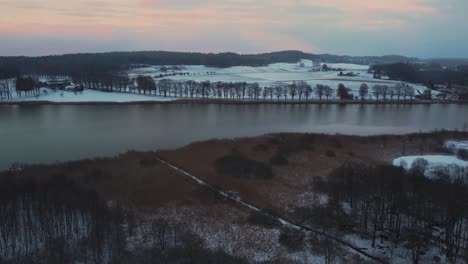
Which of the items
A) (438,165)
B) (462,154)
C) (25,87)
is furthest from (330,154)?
(25,87)

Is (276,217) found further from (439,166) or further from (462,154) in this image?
(462,154)

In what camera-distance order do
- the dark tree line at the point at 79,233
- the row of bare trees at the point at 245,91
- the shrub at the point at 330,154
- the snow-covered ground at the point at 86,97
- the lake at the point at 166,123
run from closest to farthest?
the dark tree line at the point at 79,233 < the shrub at the point at 330,154 < the lake at the point at 166,123 < the snow-covered ground at the point at 86,97 < the row of bare trees at the point at 245,91

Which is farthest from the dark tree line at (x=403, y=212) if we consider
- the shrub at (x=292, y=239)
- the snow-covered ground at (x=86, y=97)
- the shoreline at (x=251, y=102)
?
the snow-covered ground at (x=86, y=97)

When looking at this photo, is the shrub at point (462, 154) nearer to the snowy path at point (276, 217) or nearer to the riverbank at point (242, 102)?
the snowy path at point (276, 217)

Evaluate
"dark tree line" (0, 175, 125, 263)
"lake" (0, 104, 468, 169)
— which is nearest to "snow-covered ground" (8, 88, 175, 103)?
"lake" (0, 104, 468, 169)

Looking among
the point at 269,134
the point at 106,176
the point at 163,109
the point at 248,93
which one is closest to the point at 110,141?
the point at 106,176

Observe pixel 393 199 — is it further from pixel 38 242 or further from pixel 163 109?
pixel 163 109
